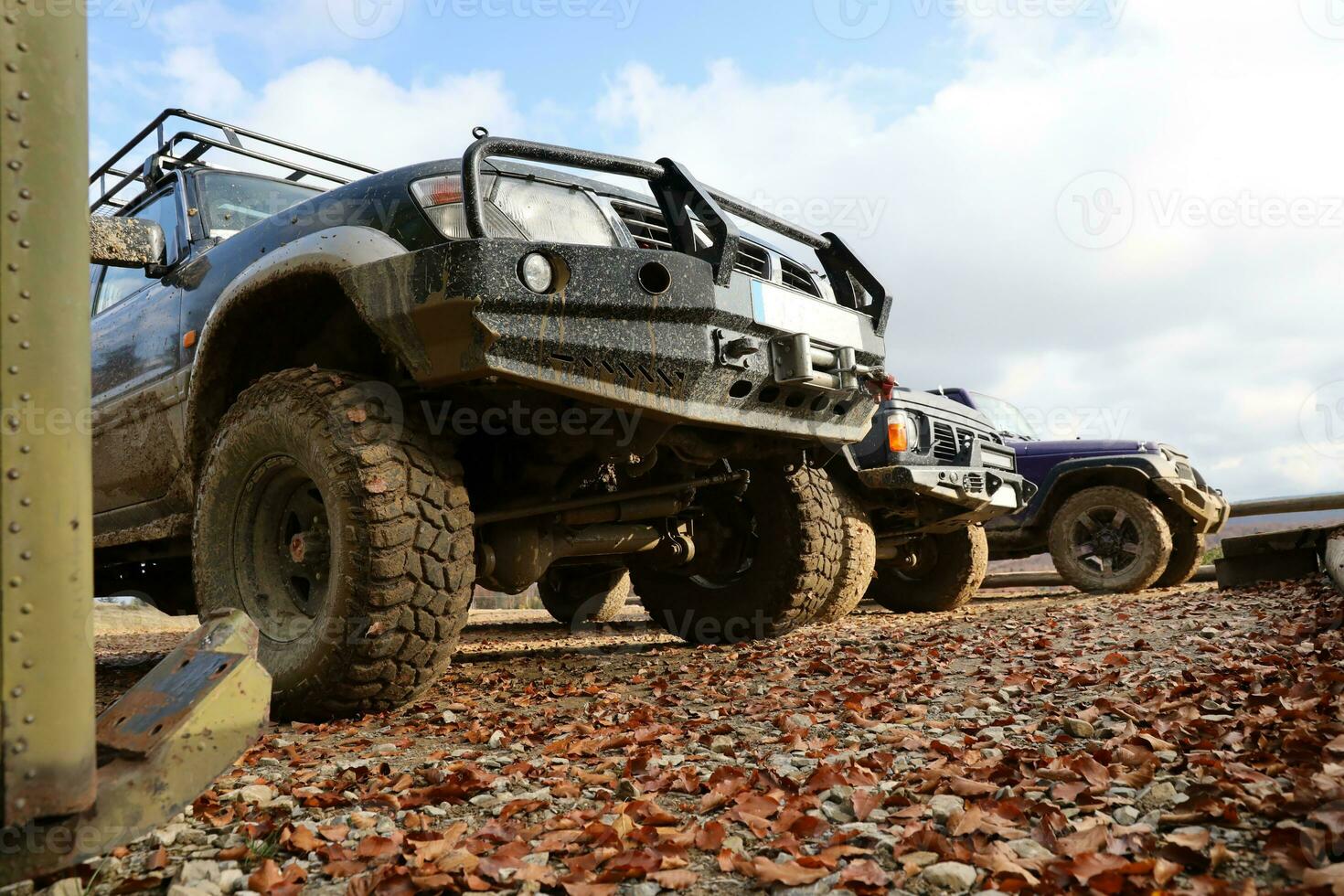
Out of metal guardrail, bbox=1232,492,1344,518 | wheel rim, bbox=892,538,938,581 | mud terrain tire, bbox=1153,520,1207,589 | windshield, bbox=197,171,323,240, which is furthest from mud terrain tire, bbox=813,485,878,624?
metal guardrail, bbox=1232,492,1344,518

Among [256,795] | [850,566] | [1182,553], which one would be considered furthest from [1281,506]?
[256,795]

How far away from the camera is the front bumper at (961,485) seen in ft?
19.0

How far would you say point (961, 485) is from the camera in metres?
6.13

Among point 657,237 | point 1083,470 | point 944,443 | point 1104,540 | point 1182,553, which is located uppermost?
point 657,237

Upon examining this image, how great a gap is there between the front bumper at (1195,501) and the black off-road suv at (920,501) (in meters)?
2.03

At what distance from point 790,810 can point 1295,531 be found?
5.44 m

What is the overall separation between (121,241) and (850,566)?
422cm

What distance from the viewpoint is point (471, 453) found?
376 cm

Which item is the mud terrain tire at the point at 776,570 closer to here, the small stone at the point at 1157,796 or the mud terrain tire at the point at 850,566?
the mud terrain tire at the point at 850,566

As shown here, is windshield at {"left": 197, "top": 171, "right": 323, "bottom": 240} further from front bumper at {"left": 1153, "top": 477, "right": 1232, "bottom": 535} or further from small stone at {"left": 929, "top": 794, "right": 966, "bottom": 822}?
front bumper at {"left": 1153, "top": 477, "right": 1232, "bottom": 535}

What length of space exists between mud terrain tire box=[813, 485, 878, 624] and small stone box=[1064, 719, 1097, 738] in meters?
2.83

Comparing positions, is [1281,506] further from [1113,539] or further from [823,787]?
[823,787]

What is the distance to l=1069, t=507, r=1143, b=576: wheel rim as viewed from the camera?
8.45m

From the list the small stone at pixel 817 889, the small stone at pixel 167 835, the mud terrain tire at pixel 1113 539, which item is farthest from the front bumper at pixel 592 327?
the mud terrain tire at pixel 1113 539
